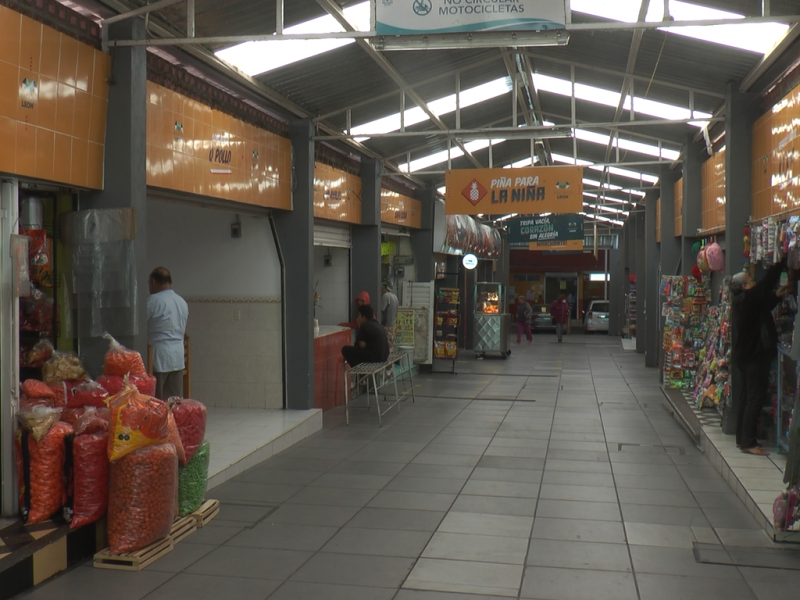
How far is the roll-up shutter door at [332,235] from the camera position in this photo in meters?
10.4

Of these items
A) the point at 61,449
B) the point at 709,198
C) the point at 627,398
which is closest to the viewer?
the point at 61,449

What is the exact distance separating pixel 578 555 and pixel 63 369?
357cm

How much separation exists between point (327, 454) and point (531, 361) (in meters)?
10.3

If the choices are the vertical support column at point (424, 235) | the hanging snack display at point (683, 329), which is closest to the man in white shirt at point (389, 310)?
the vertical support column at point (424, 235)

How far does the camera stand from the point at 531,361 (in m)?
17.2

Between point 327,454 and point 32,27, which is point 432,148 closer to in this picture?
point 327,454

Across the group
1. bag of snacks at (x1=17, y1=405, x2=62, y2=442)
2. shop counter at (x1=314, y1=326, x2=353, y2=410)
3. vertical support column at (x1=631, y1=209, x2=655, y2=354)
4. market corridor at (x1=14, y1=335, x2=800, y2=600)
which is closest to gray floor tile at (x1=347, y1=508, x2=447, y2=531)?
market corridor at (x1=14, y1=335, x2=800, y2=600)

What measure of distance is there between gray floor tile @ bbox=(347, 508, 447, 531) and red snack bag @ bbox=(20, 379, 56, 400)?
2179mm

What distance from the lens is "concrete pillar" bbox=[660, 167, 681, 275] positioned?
13.0 meters

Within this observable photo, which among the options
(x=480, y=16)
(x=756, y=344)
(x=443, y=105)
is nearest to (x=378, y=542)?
(x=480, y=16)

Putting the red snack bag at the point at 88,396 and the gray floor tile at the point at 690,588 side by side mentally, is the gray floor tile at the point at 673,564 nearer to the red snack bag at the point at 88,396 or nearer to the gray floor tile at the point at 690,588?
the gray floor tile at the point at 690,588

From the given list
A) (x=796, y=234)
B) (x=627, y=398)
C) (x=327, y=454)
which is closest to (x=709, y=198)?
(x=627, y=398)

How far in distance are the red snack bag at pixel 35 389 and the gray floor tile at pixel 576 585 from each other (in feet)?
10.5

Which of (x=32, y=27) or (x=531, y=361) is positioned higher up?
(x=32, y=27)
